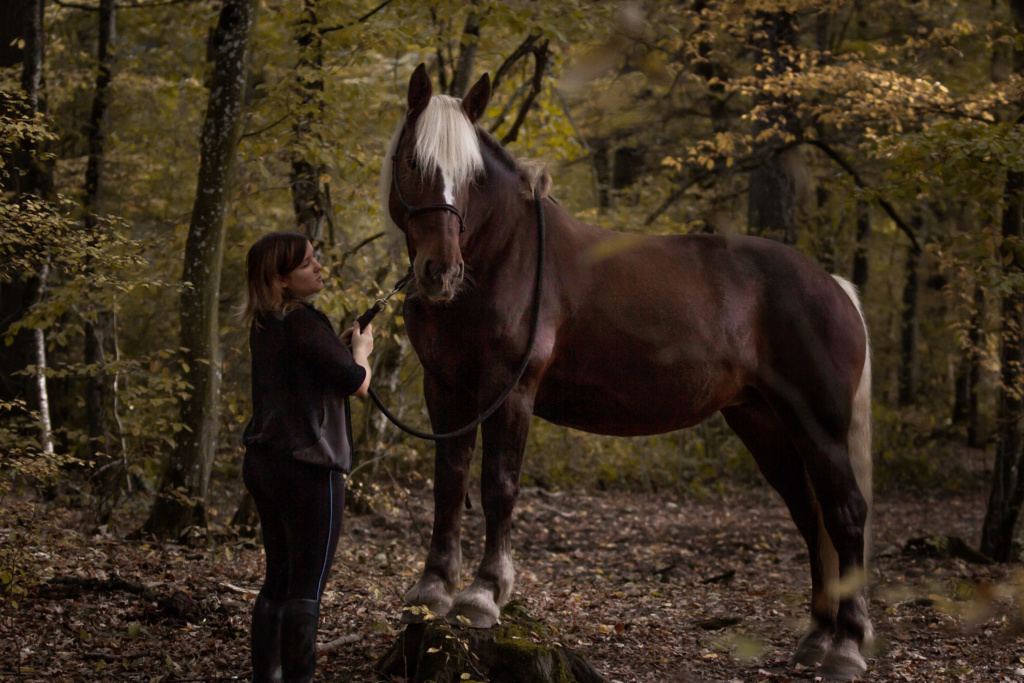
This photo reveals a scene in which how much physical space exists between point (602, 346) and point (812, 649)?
2133 millimetres

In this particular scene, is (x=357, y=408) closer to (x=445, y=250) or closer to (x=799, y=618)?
(x=799, y=618)

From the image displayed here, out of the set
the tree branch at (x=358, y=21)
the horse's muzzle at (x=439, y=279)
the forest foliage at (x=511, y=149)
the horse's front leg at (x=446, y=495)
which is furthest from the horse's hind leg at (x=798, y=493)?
the tree branch at (x=358, y=21)

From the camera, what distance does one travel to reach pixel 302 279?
10.5ft

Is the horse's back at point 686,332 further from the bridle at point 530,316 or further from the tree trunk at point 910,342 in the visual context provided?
the tree trunk at point 910,342

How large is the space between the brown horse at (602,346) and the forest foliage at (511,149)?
63 cm

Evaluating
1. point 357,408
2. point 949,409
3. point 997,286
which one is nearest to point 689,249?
point 997,286

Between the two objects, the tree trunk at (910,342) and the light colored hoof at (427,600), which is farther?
the tree trunk at (910,342)

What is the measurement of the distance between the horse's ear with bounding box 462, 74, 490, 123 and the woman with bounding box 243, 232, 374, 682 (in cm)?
97

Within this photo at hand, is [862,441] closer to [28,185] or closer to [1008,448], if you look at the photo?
[1008,448]

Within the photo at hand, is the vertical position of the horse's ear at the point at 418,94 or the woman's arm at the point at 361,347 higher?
the horse's ear at the point at 418,94

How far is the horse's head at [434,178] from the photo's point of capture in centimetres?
325

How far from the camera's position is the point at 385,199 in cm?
362

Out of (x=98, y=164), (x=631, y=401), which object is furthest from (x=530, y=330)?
(x=98, y=164)

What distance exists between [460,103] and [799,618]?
4471 millimetres
